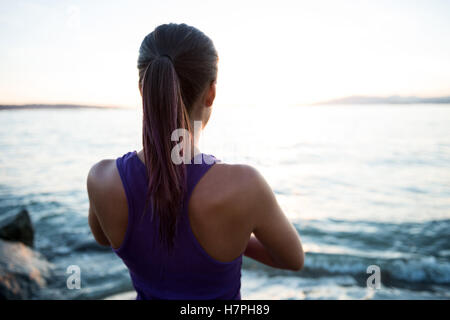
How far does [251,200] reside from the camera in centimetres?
123

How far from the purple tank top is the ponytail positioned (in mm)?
36

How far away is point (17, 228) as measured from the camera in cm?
511

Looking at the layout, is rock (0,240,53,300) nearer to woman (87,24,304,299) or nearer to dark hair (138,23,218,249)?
woman (87,24,304,299)

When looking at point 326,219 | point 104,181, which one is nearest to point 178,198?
point 104,181

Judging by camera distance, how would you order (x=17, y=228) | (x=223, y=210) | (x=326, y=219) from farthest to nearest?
(x=326, y=219) < (x=17, y=228) < (x=223, y=210)

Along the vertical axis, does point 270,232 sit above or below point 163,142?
below

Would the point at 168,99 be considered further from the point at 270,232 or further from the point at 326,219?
the point at 326,219

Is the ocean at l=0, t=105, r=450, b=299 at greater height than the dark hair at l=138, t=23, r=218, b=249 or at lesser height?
lesser

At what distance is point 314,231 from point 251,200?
631 cm

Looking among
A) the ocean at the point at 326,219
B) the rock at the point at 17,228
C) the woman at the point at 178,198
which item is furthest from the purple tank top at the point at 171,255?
the rock at the point at 17,228

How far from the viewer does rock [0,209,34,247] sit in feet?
16.1

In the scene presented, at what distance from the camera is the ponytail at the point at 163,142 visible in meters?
1.22

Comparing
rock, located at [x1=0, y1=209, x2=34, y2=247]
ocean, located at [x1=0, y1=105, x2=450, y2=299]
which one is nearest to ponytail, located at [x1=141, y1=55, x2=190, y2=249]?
ocean, located at [x1=0, y1=105, x2=450, y2=299]

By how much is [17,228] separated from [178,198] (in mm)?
5129
